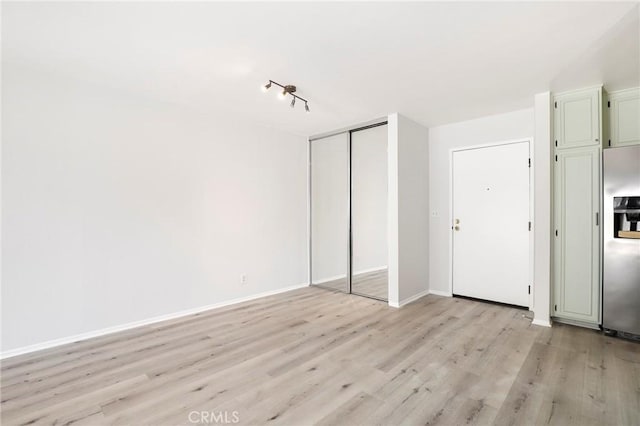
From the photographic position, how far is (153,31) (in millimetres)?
2172

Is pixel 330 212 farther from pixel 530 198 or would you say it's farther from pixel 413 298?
pixel 530 198

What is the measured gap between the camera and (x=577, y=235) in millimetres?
3236

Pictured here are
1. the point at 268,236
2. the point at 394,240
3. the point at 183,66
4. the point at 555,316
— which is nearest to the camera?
the point at 183,66

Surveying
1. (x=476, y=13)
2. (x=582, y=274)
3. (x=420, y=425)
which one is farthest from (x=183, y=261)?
(x=582, y=274)

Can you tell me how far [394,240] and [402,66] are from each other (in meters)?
2.19

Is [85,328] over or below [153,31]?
below

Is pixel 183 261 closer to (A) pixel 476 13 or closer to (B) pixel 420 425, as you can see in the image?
(B) pixel 420 425

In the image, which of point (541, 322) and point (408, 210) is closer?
point (541, 322)

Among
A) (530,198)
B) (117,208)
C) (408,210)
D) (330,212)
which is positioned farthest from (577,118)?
(117,208)

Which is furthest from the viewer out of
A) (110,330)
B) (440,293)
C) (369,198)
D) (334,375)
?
(369,198)

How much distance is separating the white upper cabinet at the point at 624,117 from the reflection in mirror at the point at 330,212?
3193mm

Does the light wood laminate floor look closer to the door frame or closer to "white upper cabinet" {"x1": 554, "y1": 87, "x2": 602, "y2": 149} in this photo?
the door frame

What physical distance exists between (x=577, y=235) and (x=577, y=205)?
0.32 meters

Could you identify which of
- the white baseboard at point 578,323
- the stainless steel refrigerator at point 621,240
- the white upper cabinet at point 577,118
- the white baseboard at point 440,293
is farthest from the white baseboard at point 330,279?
the white upper cabinet at point 577,118
